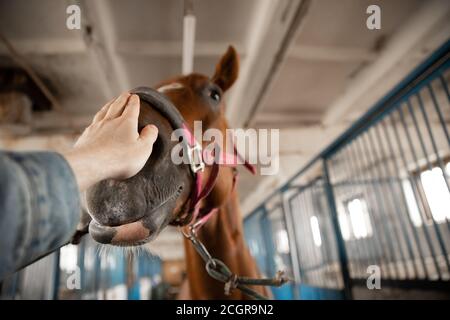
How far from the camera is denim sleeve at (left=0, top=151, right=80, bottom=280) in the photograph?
1.17ft

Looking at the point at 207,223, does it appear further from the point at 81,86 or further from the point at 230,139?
the point at 81,86

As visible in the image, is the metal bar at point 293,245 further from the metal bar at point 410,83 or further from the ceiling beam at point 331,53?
the ceiling beam at point 331,53

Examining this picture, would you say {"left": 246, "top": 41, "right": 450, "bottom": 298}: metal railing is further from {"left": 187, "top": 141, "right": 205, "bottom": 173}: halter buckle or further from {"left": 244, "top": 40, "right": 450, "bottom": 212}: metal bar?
{"left": 187, "top": 141, "right": 205, "bottom": 173}: halter buckle

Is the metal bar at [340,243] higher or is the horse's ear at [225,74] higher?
the horse's ear at [225,74]

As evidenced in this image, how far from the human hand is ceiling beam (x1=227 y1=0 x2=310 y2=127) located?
94.7 inches

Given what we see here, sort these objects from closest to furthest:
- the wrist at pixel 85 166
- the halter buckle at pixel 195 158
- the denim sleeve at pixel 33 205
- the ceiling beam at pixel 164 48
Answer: the denim sleeve at pixel 33 205 → the wrist at pixel 85 166 → the halter buckle at pixel 195 158 → the ceiling beam at pixel 164 48

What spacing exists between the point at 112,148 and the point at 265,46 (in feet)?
9.91

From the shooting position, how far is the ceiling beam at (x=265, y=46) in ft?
8.93

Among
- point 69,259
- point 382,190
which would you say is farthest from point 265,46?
point 69,259

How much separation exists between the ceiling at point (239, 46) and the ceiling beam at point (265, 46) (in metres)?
0.01

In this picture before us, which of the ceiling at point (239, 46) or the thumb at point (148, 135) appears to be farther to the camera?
the ceiling at point (239, 46)

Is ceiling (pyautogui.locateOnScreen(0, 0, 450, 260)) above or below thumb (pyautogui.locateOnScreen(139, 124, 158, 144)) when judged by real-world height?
above

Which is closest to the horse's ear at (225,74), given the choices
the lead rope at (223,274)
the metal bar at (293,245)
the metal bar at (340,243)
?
the lead rope at (223,274)

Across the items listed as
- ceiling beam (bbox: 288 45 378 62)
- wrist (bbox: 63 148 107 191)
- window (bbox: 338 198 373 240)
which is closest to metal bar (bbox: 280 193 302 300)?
window (bbox: 338 198 373 240)
